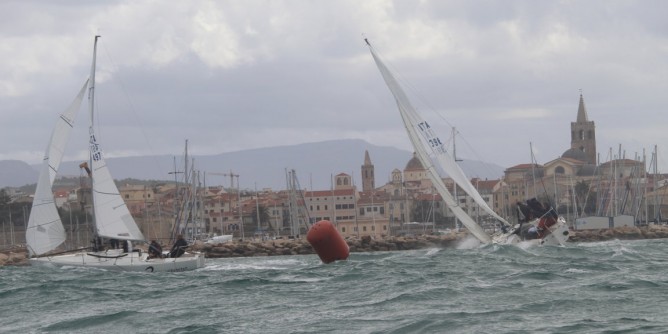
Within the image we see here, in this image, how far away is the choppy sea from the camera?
20875 mm

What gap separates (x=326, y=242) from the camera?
37.5 m

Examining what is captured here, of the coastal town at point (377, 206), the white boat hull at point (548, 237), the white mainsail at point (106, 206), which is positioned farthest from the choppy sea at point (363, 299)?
the coastal town at point (377, 206)

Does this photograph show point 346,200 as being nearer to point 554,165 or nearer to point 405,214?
point 405,214

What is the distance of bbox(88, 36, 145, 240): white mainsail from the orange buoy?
22.2ft

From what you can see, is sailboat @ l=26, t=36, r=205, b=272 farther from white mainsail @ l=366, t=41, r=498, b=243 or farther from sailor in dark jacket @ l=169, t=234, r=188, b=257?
white mainsail @ l=366, t=41, r=498, b=243

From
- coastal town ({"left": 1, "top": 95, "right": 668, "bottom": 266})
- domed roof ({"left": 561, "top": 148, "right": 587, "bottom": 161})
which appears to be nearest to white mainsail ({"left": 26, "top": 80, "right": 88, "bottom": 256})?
coastal town ({"left": 1, "top": 95, "right": 668, "bottom": 266})

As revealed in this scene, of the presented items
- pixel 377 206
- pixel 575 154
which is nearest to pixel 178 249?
pixel 377 206

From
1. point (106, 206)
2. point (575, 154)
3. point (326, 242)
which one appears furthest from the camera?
point (575, 154)

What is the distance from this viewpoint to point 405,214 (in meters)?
146

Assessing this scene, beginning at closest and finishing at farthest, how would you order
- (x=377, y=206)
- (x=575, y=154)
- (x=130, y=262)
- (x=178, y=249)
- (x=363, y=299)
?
1. (x=363, y=299)
2. (x=130, y=262)
3. (x=178, y=249)
4. (x=377, y=206)
5. (x=575, y=154)

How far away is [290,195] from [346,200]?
46717mm

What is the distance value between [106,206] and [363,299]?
18.2 metres

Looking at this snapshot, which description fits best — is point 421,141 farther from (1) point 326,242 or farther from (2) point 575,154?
(2) point 575,154

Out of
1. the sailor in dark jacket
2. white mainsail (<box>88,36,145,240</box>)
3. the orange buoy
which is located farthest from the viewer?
white mainsail (<box>88,36,145,240</box>)
